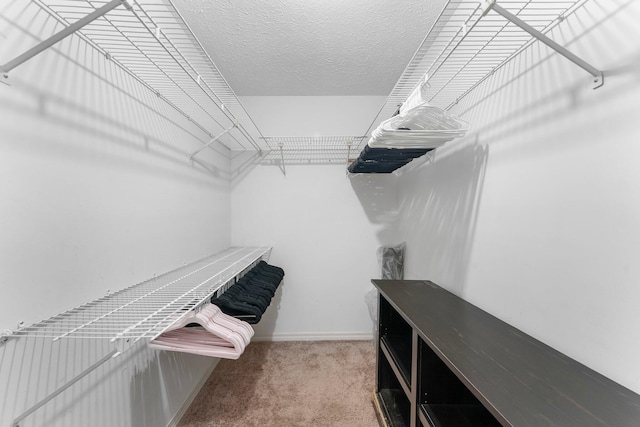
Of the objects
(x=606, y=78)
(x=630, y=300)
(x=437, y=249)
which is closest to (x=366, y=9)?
(x=606, y=78)

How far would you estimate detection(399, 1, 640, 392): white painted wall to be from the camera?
2.29 feet

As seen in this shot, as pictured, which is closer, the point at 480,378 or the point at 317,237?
the point at 480,378

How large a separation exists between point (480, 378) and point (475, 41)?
50.4 inches

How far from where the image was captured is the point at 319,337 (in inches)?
103

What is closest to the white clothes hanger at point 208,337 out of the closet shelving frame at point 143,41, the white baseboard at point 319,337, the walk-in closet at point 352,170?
the walk-in closet at point 352,170

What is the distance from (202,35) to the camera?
1.68 meters

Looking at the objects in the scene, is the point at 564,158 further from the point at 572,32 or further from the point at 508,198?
the point at 572,32

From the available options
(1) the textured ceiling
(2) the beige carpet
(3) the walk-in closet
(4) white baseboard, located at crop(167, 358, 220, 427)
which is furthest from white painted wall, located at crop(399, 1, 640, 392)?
(4) white baseboard, located at crop(167, 358, 220, 427)

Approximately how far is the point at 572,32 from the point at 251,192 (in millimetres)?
→ 2343

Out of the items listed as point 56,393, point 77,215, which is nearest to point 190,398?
point 56,393

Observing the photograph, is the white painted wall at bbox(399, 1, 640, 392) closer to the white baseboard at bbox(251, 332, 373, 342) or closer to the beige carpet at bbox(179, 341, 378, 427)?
the beige carpet at bbox(179, 341, 378, 427)

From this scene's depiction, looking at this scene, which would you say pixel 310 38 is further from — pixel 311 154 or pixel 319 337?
pixel 319 337

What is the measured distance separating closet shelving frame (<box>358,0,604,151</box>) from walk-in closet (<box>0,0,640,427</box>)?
0.01 m

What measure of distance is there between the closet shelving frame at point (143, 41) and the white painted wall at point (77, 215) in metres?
0.06
